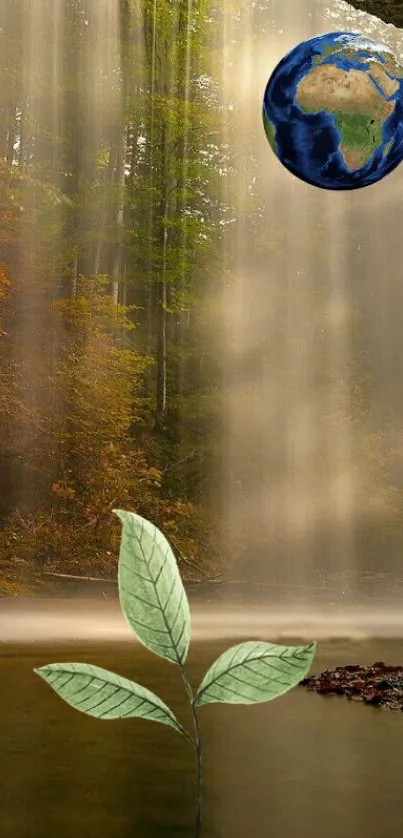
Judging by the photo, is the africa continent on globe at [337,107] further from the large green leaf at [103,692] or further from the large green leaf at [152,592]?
the large green leaf at [103,692]

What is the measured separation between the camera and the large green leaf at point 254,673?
1.57 meters

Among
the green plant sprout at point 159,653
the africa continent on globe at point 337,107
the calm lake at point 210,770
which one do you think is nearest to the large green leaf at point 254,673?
the green plant sprout at point 159,653

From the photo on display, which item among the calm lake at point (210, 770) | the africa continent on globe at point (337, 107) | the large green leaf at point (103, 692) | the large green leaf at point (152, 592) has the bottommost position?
the calm lake at point (210, 770)

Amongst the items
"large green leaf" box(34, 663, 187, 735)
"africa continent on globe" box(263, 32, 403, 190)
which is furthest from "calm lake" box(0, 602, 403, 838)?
"africa continent on globe" box(263, 32, 403, 190)

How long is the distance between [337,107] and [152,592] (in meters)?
1.28

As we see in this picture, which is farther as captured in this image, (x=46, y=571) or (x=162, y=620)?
(x=46, y=571)

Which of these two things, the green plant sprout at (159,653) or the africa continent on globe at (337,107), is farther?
the africa continent on globe at (337,107)

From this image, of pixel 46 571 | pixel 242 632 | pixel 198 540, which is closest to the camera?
pixel 242 632

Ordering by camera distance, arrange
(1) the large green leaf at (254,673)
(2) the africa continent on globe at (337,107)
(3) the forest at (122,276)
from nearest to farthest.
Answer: (1) the large green leaf at (254,673) → (2) the africa continent on globe at (337,107) → (3) the forest at (122,276)

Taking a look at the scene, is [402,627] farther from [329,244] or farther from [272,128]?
[272,128]

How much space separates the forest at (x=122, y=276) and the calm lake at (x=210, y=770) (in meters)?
4.18

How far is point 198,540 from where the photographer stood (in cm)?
930

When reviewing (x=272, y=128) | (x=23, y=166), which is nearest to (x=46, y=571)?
(x=23, y=166)

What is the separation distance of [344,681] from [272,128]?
10.4ft
